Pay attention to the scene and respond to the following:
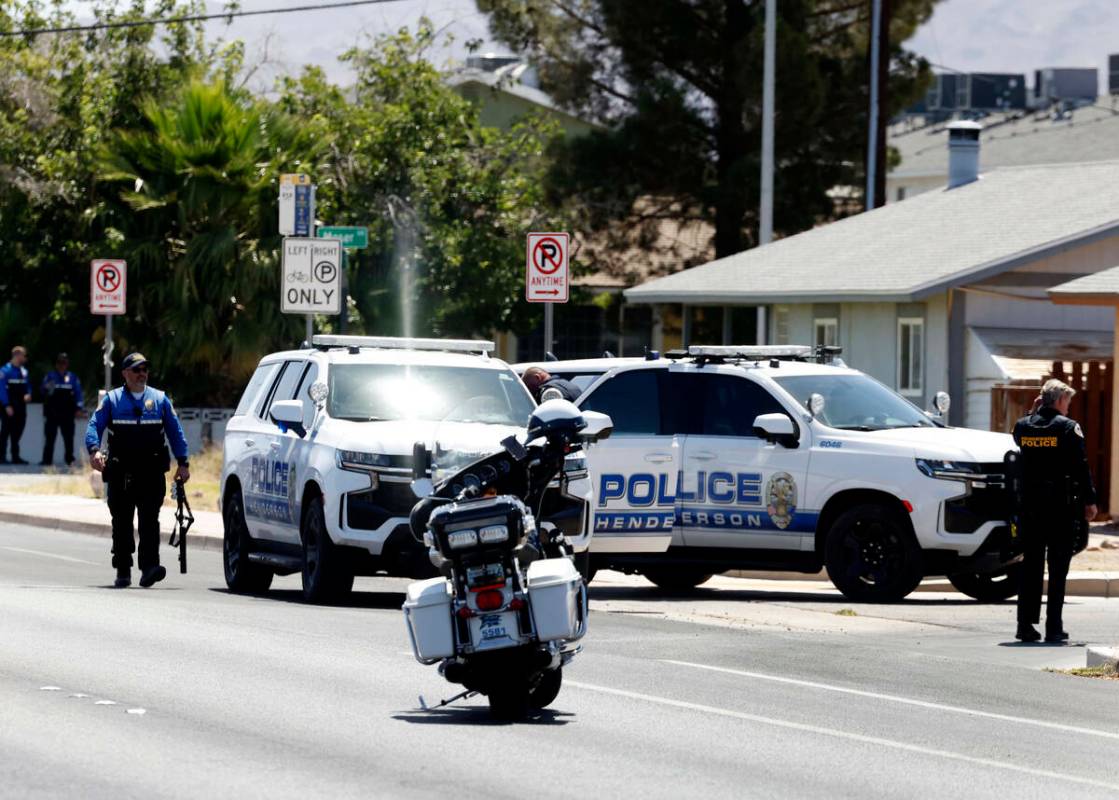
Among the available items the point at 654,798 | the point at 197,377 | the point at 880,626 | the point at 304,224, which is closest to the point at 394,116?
the point at 197,377

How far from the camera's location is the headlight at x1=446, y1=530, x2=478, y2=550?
9.54m

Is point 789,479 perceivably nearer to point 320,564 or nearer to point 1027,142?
point 320,564

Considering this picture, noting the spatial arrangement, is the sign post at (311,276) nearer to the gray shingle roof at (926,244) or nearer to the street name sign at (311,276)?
the street name sign at (311,276)

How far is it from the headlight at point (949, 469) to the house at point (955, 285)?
9.73 m

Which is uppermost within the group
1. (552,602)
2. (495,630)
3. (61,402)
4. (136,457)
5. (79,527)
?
(61,402)

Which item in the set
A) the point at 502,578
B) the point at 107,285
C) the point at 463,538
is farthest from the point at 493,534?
the point at 107,285

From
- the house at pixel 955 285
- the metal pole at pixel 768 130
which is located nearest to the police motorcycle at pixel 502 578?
the house at pixel 955 285

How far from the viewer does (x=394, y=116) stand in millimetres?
38094

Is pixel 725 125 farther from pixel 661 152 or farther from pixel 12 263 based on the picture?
pixel 12 263

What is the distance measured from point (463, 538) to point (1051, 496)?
6.28m

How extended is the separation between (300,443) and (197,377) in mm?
18830

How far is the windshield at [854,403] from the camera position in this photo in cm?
1727

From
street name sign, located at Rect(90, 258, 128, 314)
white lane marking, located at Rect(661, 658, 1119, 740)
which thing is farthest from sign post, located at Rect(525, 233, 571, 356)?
white lane marking, located at Rect(661, 658, 1119, 740)

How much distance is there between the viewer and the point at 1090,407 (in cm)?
2447
